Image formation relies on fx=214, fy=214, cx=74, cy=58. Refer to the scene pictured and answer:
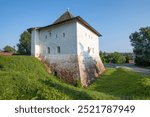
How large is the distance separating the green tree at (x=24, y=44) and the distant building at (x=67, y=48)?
2560cm

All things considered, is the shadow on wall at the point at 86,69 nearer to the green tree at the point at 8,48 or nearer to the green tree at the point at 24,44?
the green tree at the point at 24,44

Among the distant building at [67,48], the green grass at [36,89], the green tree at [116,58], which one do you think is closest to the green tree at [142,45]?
the green tree at [116,58]

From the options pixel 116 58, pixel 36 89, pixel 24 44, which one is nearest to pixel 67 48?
pixel 36 89

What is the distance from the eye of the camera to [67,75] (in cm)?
2289

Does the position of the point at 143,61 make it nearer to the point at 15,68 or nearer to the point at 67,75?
the point at 67,75

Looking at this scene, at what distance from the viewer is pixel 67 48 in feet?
77.8

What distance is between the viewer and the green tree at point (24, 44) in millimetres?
51906

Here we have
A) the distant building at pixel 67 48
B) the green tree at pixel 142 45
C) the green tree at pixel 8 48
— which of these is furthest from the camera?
the green tree at pixel 8 48

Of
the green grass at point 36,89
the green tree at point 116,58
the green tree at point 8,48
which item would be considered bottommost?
the green grass at point 36,89

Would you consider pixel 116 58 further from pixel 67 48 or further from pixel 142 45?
pixel 67 48

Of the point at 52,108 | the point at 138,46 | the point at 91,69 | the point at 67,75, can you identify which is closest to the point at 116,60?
the point at 138,46

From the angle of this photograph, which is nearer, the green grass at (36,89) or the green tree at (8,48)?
the green grass at (36,89)

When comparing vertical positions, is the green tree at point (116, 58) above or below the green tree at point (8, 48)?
→ below

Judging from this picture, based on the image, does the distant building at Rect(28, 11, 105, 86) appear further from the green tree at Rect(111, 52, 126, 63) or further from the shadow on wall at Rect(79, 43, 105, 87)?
the green tree at Rect(111, 52, 126, 63)
